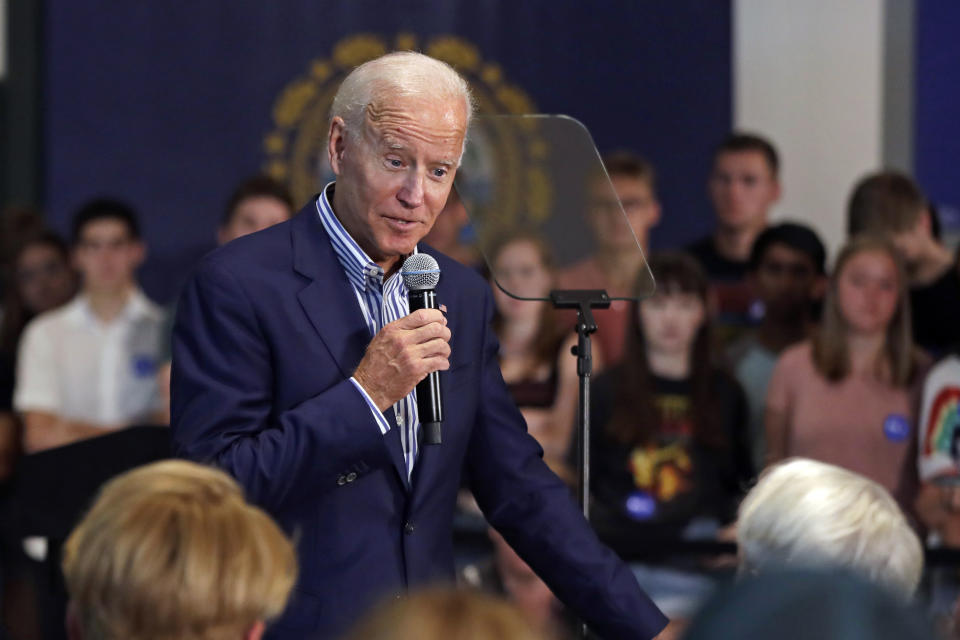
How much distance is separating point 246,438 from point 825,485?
0.91 meters

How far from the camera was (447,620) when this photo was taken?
41.3 inches

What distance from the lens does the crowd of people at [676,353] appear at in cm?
397

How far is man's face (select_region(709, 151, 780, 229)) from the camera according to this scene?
17.0ft

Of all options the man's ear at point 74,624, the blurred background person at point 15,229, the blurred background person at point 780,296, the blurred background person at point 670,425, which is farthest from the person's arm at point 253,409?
the blurred background person at point 15,229

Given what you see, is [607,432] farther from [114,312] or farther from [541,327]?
[114,312]

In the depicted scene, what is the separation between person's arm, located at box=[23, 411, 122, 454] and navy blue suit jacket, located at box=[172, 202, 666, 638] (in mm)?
2746

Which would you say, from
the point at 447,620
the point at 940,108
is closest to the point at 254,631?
the point at 447,620

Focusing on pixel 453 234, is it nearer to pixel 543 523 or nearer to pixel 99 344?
pixel 99 344

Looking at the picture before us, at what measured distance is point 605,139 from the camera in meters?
6.27

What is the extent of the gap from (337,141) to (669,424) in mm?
2320

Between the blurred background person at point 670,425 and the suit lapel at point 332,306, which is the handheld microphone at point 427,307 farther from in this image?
the blurred background person at point 670,425

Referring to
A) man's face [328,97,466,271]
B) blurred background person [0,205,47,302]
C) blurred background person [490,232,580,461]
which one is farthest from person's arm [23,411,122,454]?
man's face [328,97,466,271]

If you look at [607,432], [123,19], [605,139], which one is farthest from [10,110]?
[607,432]

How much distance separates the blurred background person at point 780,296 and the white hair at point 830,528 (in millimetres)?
2426
